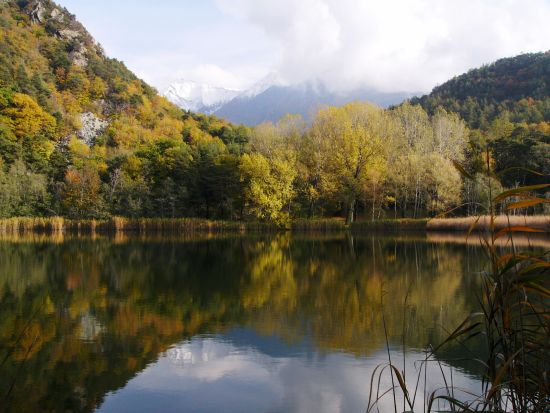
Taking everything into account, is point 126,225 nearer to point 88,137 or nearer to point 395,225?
point 395,225

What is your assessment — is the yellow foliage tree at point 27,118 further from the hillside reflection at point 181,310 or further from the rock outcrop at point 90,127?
the hillside reflection at point 181,310

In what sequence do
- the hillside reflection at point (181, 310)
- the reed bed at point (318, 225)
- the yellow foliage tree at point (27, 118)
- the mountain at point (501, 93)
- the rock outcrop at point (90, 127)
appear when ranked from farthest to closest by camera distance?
the rock outcrop at point (90, 127), the mountain at point (501, 93), the yellow foliage tree at point (27, 118), the reed bed at point (318, 225), the hillside reflection at point (181, 310)

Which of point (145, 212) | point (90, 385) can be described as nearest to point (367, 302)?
point (90, 385)

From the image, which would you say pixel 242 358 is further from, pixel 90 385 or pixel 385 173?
pixel 385 173

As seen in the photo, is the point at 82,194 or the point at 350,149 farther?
the point at 82,194

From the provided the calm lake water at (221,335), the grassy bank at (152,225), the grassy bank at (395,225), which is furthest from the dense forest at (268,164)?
the calm lake water at (221,335)

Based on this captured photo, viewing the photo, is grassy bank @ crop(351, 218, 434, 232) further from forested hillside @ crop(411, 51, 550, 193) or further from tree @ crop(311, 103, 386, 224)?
forested hillside @ crop(411, 51, 550, 193)

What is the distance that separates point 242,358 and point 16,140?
163ft

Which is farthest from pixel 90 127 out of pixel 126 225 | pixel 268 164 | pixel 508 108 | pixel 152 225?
pixel 508 108

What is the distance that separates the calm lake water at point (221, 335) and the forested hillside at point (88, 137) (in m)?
28.8

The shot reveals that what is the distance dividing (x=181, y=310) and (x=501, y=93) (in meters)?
71.7

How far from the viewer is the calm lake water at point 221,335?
523cm

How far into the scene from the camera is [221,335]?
7.69 m

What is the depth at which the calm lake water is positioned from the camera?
206 inches
